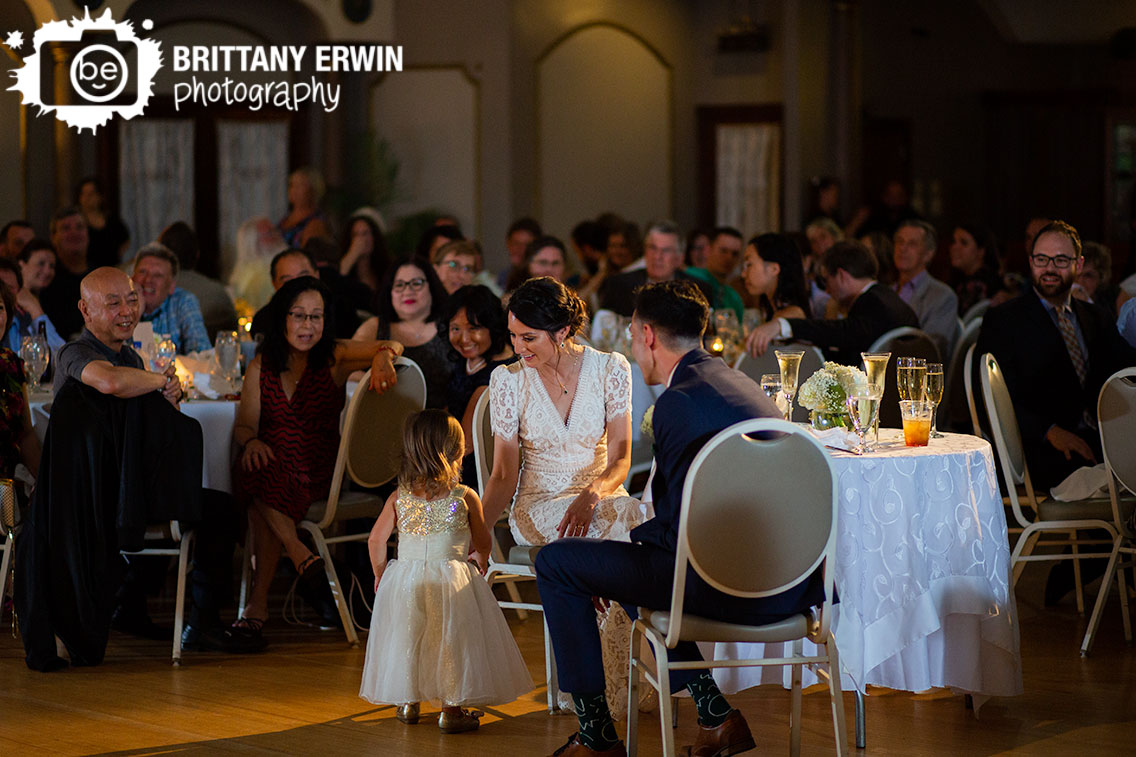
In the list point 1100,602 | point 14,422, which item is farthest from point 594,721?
point 14,422

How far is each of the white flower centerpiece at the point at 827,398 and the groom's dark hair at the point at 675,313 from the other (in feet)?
2.49

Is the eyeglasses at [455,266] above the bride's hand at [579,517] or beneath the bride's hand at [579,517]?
above

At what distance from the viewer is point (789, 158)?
12.7 metres

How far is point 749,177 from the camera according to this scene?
1328 centimetres

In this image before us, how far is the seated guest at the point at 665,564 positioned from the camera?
3.34m

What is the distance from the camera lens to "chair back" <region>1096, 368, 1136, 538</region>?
14.8 ft

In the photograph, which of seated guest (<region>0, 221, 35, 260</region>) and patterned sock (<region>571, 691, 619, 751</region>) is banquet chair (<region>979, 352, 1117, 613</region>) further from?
seated guest (<region>0, 221, 35, 260</region>)

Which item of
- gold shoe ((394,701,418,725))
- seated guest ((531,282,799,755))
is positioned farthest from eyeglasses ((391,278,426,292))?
seated guest ((531,282,799,755))

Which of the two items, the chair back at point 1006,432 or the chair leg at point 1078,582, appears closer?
the chair back at point 1006,432

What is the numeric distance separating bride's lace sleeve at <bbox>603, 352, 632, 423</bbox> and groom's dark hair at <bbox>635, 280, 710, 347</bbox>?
63cm

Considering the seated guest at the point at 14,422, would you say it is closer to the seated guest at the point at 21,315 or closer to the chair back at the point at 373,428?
the chair back at the point at 373,428

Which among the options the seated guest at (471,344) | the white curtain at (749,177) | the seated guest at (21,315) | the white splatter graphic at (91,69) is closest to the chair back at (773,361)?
the seated guest at (471,344)

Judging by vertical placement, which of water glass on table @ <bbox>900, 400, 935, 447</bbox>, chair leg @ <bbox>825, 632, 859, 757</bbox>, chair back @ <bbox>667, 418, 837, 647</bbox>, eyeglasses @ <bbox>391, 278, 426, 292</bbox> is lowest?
chair leg @ <bbox>825, 632, 859, 757</bbox>

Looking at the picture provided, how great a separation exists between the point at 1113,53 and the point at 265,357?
11833 millimetres
